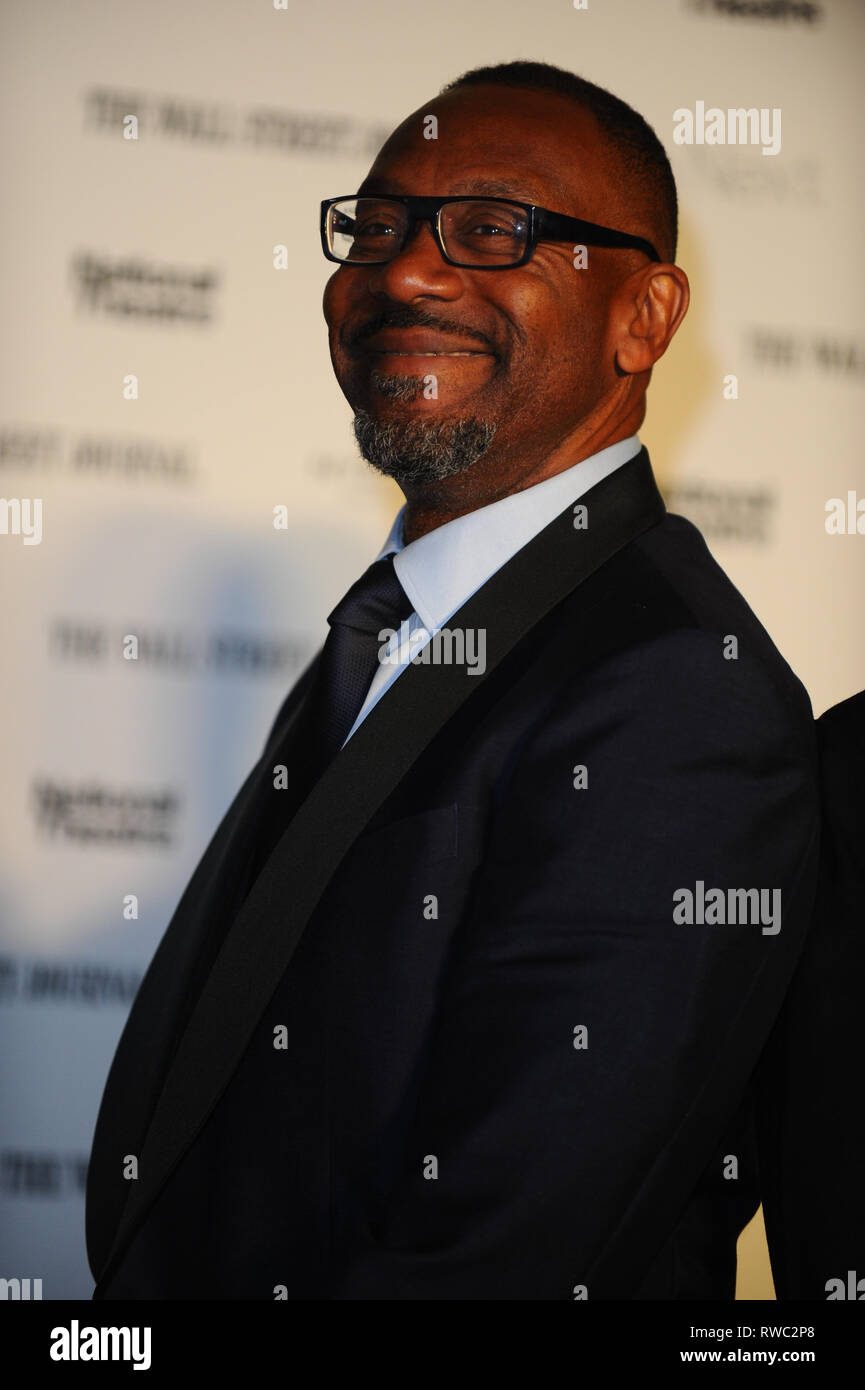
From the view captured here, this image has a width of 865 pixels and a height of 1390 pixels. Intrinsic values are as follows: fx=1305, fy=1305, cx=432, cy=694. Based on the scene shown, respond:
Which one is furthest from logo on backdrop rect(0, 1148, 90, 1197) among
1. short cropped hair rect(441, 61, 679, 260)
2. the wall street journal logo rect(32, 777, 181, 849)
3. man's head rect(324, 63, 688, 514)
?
short cropped hair rect(441, 61, 679, 260)

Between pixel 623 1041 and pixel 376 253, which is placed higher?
pixel 376 253

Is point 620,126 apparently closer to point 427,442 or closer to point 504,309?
point 504,309

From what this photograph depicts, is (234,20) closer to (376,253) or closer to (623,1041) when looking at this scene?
(376,253)

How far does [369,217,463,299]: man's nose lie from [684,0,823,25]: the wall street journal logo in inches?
56.8

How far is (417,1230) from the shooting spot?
42.6 inches

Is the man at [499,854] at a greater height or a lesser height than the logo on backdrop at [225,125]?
lesser

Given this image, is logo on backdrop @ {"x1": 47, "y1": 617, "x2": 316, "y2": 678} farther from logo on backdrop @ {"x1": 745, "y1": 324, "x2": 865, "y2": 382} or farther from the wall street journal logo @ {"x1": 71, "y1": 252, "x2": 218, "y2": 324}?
logo on backdrop @ {"x1": 745, "y1": 324, "x2": 865, "y2": 382}

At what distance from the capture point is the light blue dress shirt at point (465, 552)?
4.73 ft

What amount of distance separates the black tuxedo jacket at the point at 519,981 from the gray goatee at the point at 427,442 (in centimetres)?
18

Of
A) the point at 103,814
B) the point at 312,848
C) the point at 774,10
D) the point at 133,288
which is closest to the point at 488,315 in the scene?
the point at 312,848

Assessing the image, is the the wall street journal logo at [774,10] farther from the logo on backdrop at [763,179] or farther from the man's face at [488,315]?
the man's face at [488,315]

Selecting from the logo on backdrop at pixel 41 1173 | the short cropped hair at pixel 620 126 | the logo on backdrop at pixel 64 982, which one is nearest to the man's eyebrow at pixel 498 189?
the short cropped hair at pixel 620 126

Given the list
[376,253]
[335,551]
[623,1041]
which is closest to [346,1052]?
[623,1041]

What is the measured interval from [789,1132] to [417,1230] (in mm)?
376
